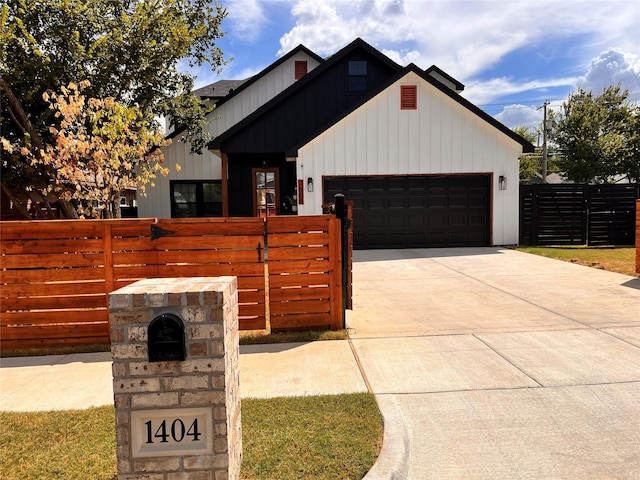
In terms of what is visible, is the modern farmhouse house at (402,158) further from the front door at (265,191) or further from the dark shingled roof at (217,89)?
the dark shingled roof at (217,89)

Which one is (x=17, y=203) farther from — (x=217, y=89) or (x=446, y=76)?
(x=446, y=76)

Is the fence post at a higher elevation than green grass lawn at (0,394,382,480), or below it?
higher

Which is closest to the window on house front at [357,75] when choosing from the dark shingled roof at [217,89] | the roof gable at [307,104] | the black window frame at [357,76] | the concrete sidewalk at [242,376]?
the black window frame at [357,76]

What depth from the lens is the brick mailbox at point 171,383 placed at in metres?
2.17

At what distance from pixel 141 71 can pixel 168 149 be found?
3.82 meters

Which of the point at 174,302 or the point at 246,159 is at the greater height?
the point at 246,159

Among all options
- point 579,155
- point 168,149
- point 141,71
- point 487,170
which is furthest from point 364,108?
point 579,155

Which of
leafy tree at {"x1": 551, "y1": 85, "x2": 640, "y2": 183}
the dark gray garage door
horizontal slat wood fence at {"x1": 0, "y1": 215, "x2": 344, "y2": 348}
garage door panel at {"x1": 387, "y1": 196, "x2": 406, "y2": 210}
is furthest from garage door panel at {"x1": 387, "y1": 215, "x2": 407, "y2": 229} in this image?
leafy tree at {"x1": 551, "y1": 85, "x2": 640, "y2": 183}

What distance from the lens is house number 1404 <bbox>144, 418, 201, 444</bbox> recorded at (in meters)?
2.22

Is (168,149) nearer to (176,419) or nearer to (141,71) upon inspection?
(141,71)

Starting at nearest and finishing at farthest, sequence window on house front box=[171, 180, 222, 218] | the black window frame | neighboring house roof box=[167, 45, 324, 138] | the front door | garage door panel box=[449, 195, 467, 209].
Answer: garage door panel box=[449, 195, 467, 209] → the black window frame → the front door → window on house front box=[171, 180, 222, 218] → neighboring house roof box=[167, 45, 324, 138]

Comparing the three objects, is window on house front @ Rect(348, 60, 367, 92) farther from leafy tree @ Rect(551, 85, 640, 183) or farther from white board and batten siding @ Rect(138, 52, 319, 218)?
leafy tree @ Rect(551, 85, 640, 183)

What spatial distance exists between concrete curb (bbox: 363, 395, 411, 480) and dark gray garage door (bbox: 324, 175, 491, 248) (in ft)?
32.8

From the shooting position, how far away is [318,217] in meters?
5.24
